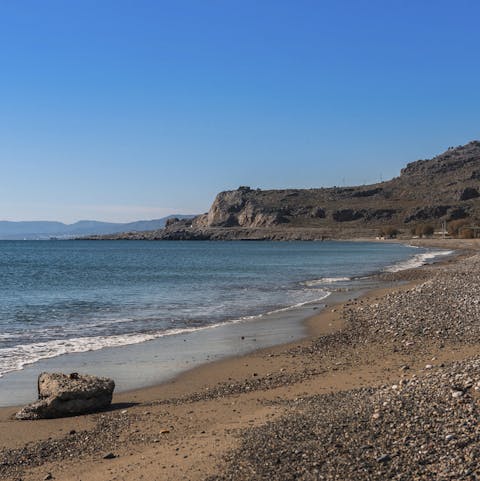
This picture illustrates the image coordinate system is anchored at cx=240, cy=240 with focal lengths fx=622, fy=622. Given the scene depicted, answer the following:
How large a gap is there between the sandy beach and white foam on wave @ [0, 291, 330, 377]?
3922 millimetres

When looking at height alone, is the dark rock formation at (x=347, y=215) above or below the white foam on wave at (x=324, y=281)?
above

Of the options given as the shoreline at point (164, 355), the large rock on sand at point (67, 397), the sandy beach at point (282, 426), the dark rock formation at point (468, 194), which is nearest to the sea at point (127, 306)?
the shoreline at point (164, 355)

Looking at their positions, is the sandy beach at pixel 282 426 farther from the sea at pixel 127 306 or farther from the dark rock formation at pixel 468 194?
the dark rock formation at pixel 468 194

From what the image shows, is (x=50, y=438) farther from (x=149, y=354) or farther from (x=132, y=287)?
(x=132, y=287)

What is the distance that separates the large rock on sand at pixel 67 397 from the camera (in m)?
9.84

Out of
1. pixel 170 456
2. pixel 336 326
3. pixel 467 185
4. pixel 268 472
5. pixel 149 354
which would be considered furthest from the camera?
pixel 467 185

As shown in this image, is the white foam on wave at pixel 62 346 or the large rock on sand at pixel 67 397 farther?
the white foam on wave at pixel 62 346

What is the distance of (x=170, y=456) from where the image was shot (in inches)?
293

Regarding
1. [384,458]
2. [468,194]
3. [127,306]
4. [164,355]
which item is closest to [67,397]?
[164,355]

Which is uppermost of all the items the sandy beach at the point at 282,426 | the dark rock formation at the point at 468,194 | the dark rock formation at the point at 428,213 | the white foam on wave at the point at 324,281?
the dark rock formation at the point at 468,194

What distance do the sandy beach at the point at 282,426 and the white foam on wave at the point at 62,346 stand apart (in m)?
3.92

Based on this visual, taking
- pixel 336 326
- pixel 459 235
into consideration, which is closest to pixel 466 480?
pixel 336 326

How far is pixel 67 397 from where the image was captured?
32.9 ft

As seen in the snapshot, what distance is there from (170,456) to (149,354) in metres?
8.12
